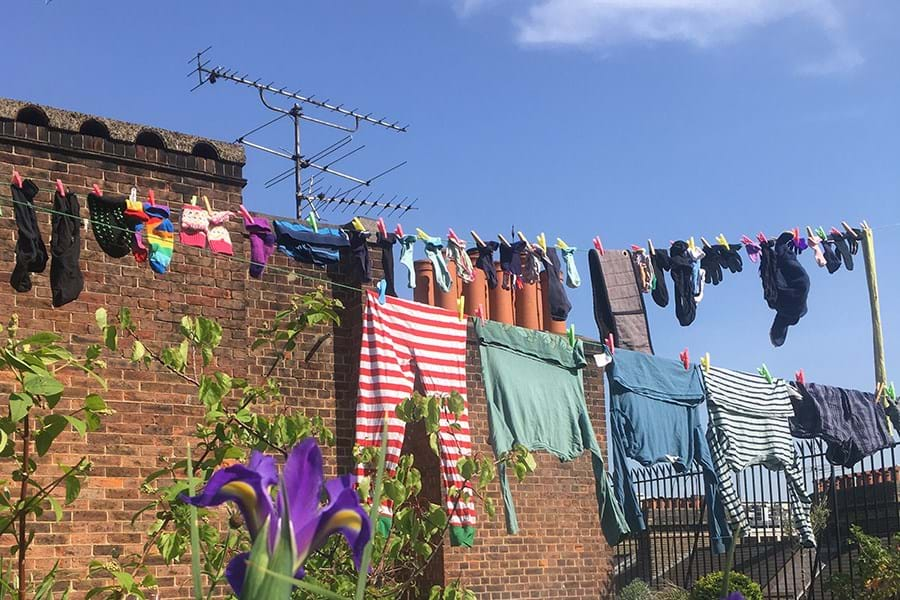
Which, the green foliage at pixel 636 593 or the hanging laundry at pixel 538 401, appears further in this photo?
the green foliage at pixel 636 593

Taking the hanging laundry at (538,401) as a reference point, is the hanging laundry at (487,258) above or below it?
above

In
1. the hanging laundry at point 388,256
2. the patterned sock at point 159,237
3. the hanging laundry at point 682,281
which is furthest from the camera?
the hanging laundry at point 682,281

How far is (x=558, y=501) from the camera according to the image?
29.0 feet

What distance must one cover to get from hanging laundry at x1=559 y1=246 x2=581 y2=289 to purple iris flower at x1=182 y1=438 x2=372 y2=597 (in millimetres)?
7574

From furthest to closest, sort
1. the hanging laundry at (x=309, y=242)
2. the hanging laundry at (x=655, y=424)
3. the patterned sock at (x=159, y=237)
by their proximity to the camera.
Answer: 1. the hanging laundry at (x=655, y=424)
2. the hanging laundry at (x=309, y=242)
3. the patterned sock at (x=159, y=237)

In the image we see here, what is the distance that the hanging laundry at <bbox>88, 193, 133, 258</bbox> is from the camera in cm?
605

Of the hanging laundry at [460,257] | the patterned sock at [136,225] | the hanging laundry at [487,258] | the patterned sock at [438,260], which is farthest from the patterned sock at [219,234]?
the hanging laundry at [487,258]

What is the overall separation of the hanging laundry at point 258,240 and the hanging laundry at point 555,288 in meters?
2.41

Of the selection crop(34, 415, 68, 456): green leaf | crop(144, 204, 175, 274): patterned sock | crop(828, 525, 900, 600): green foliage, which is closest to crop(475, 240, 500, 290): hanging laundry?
crop(144, 204, 175, 274): patterned sock

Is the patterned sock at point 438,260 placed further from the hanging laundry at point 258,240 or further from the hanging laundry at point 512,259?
the hanging laundry at point 258,240

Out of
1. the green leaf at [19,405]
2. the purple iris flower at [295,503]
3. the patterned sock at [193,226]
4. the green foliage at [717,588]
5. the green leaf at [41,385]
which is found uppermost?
the patterned sock at [193,226]

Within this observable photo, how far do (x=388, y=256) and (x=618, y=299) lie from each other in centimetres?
236

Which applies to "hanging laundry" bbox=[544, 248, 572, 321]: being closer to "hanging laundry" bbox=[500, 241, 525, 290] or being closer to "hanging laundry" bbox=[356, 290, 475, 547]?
"hanging laundry" bbox=[500, 241, 525, 290]

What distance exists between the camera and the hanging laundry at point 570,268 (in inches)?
332
